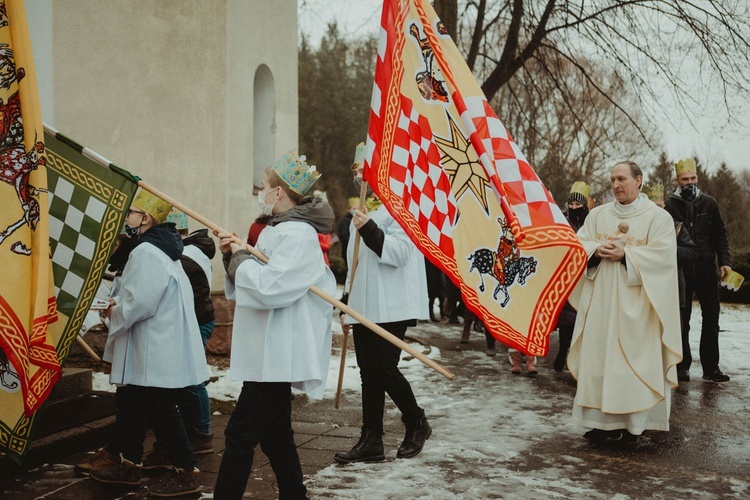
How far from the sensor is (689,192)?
29.2 ft

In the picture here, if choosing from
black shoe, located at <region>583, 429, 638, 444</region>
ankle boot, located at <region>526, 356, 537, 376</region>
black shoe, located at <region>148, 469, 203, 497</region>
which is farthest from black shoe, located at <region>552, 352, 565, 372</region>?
black shoe, located at <region>148, 469, 203, 497</region>

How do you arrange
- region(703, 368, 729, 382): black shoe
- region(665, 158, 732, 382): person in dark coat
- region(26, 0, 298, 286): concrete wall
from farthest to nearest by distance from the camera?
region(665, 158, 732, 382): person in dark coat → region(703, 368, 729, 382): black shoe → region(26, 0, 298, 286): concrete wall

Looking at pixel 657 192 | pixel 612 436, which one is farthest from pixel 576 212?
pixel 612 436

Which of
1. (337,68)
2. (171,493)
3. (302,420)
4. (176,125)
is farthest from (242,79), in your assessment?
(337,68)

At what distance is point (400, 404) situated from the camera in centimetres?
570

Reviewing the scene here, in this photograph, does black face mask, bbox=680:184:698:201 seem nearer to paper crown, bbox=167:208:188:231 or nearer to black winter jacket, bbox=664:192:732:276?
black winter jacket, bbox=664:192:732:276

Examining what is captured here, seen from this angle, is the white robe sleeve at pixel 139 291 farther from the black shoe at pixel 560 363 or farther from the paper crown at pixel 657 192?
the paper crown at pixel 657 192

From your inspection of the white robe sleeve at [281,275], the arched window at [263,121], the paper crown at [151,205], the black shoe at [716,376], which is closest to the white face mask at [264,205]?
the white robe sleeve at [281,275]

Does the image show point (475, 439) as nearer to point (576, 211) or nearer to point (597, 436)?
point (597, 436)

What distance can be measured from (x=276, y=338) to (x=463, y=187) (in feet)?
4.94

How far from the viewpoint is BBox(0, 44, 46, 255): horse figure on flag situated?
13.7ft

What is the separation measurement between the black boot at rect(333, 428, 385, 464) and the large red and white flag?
4.95 ft

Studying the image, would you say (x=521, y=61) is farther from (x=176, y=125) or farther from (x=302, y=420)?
(x=302, y=420)

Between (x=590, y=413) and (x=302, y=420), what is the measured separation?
2.34 meters
